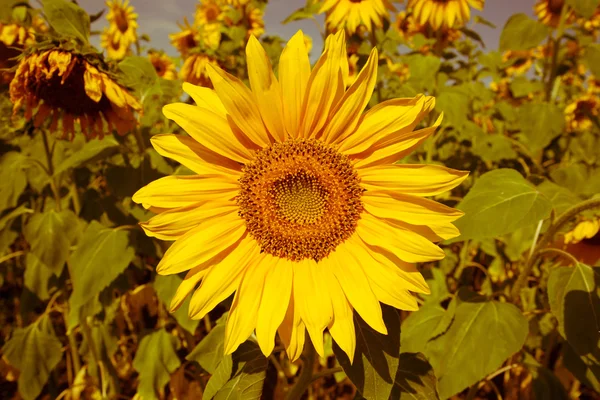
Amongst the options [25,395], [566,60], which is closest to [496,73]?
[566,60]

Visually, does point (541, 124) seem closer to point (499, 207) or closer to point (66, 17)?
point (499, 207)

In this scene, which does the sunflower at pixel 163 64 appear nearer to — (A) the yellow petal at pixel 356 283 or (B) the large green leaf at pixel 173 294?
(B) the large green leaf at pixel 173 294

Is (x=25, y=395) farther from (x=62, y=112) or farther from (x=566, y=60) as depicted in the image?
(x=566, y=60)

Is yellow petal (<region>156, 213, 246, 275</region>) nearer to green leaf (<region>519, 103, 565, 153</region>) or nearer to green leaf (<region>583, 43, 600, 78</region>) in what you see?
green leaf (<region>519, 103, 565, 153</region>)

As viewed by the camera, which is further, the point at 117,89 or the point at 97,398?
the point at 97,398

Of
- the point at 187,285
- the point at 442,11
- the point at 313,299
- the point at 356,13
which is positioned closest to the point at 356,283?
the point at 313,299

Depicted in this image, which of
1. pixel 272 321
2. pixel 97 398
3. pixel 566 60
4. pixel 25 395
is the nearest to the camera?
pixel 272 321

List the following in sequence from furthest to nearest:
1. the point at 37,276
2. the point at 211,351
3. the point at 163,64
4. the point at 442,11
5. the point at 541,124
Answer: the point at 163,64
the point at 442,11
the point at 541,124
the point at 37,276
the point at 211,351

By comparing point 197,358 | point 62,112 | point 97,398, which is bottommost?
point 97,398
